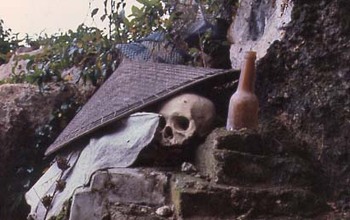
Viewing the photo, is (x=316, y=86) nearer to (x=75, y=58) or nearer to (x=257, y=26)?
(x=257, y=26)

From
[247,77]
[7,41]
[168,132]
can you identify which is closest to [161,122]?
[168,132]

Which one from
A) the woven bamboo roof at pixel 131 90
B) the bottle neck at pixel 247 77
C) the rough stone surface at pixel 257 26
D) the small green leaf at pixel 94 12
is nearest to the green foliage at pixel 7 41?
the small green leaf at pixel 94 12

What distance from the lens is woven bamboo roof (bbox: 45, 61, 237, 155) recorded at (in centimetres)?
225

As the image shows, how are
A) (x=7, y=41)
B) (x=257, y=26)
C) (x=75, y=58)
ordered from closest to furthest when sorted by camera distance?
(x=257, y=26) → (x=75, y=58) → (x=7, y=41)

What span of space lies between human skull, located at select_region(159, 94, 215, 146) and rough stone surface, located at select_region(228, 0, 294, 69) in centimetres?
40

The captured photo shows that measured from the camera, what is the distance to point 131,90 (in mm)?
2361

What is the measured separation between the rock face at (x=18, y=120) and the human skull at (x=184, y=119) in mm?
975

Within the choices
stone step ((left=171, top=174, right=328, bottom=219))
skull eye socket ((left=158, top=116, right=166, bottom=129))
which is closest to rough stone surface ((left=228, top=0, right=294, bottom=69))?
skull eye socket ((left=158, top=116, right=166, bottom=129))

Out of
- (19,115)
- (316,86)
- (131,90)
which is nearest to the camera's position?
(316,86)

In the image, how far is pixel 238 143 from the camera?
6.70ft

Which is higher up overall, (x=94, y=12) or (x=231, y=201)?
(x=94, y=12)

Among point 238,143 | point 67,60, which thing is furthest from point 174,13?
point 238,143

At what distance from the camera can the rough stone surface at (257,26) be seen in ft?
7.94

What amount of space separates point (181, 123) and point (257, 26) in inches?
27.8
